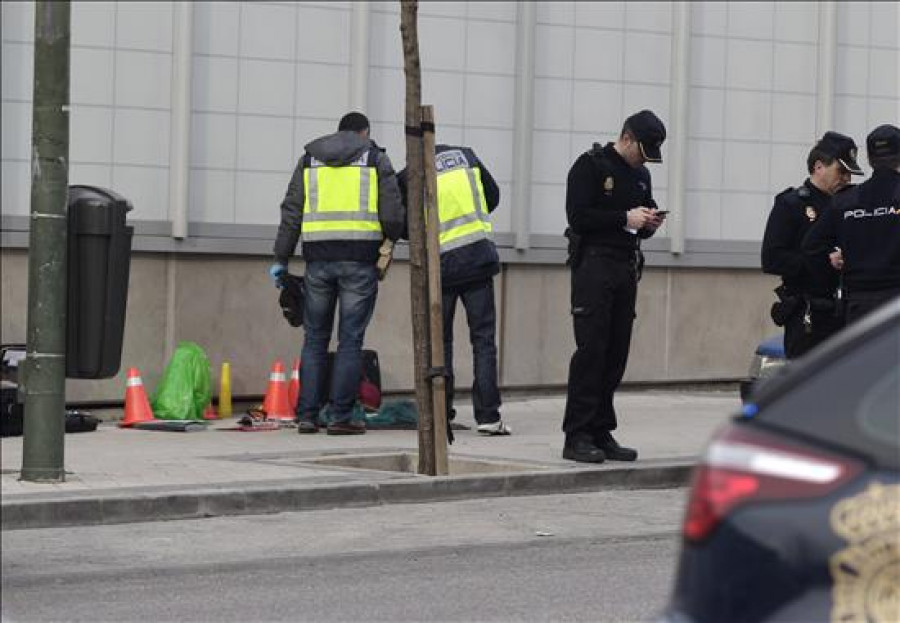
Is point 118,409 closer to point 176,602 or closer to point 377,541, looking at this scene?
point 377,541

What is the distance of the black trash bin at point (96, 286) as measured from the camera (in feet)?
34.4

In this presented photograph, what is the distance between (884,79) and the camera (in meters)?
17.5

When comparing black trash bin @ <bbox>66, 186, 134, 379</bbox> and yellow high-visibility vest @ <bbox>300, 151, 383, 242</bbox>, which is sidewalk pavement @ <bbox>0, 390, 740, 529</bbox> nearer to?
black trash bin @ <bbox>66, 186, 134, 379</bbox>

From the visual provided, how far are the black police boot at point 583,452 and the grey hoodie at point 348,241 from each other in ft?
7.05

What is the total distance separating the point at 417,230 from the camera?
11.2 metres

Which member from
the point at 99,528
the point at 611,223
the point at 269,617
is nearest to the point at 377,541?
the point at 99,528

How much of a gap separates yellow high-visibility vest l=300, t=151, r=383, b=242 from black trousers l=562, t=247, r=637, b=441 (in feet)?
6.59

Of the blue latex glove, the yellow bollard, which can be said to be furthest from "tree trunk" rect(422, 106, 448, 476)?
the yellow bollard

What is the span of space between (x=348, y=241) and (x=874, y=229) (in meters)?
4.11

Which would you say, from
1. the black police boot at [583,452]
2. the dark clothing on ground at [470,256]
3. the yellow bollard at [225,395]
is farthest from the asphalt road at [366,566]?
the yellow bollard at [225,395]

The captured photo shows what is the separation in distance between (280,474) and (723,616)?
7426mm

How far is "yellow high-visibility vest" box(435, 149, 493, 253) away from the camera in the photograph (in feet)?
44.4

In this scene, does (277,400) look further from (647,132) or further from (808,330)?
(808,330)

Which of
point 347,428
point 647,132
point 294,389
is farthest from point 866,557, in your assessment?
point 294,389
